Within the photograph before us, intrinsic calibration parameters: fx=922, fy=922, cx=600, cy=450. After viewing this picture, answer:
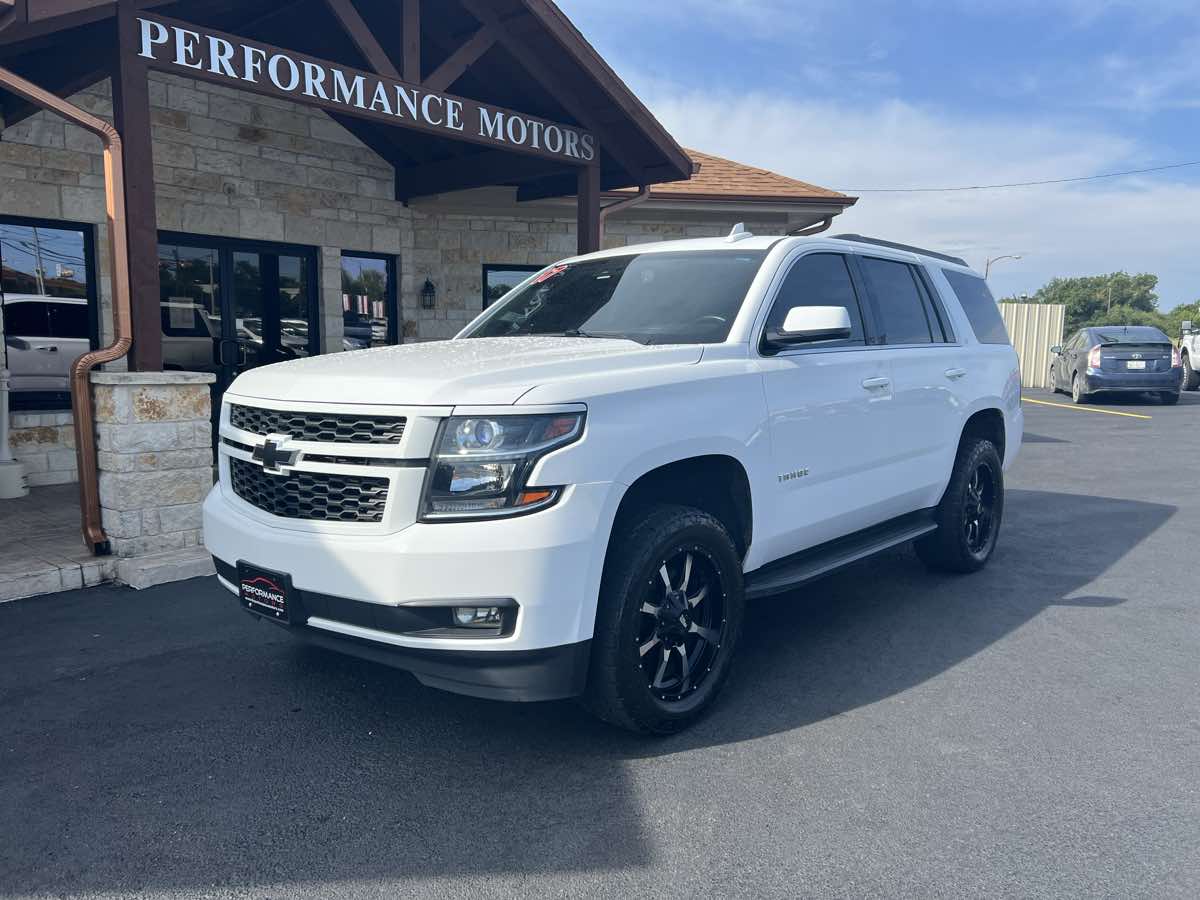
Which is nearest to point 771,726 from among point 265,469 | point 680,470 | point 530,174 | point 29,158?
point 680,470

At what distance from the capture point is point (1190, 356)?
23438mm

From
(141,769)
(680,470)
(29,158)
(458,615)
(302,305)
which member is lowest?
(141,769)

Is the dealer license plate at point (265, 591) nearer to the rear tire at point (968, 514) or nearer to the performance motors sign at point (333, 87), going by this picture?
the rear tire at point (968, 514)

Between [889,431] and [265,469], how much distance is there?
10.2ft

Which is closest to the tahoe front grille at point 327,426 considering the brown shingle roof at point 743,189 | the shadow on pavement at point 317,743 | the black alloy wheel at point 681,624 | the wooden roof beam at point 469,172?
the black alloy wheel at point 681,624

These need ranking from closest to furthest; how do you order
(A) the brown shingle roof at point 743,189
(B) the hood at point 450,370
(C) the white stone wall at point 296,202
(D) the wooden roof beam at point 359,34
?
(B) the hood at point 450,370, (D) the wooden roof beam at point 359,34, (C) the white stone wall at point 296,202, (A) the brown shingle roof at point 743,189

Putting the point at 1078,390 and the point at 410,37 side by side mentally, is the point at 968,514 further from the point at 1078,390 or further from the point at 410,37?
the point at 1078,390

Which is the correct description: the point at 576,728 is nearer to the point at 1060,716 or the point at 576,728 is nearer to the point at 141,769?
the point at 141,769

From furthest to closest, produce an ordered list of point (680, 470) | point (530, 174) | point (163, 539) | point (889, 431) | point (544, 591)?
point (530, 174), point (163, 539), point (889, 431), point (680, 470), point (544, 591)

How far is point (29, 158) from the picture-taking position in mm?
8344

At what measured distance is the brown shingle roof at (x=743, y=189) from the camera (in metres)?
12.2

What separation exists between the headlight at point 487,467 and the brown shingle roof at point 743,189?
29.8 feet

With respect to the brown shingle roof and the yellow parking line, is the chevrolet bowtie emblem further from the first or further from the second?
the yellow parking line

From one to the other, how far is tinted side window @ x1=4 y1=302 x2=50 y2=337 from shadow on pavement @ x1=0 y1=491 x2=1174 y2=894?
4.31m
